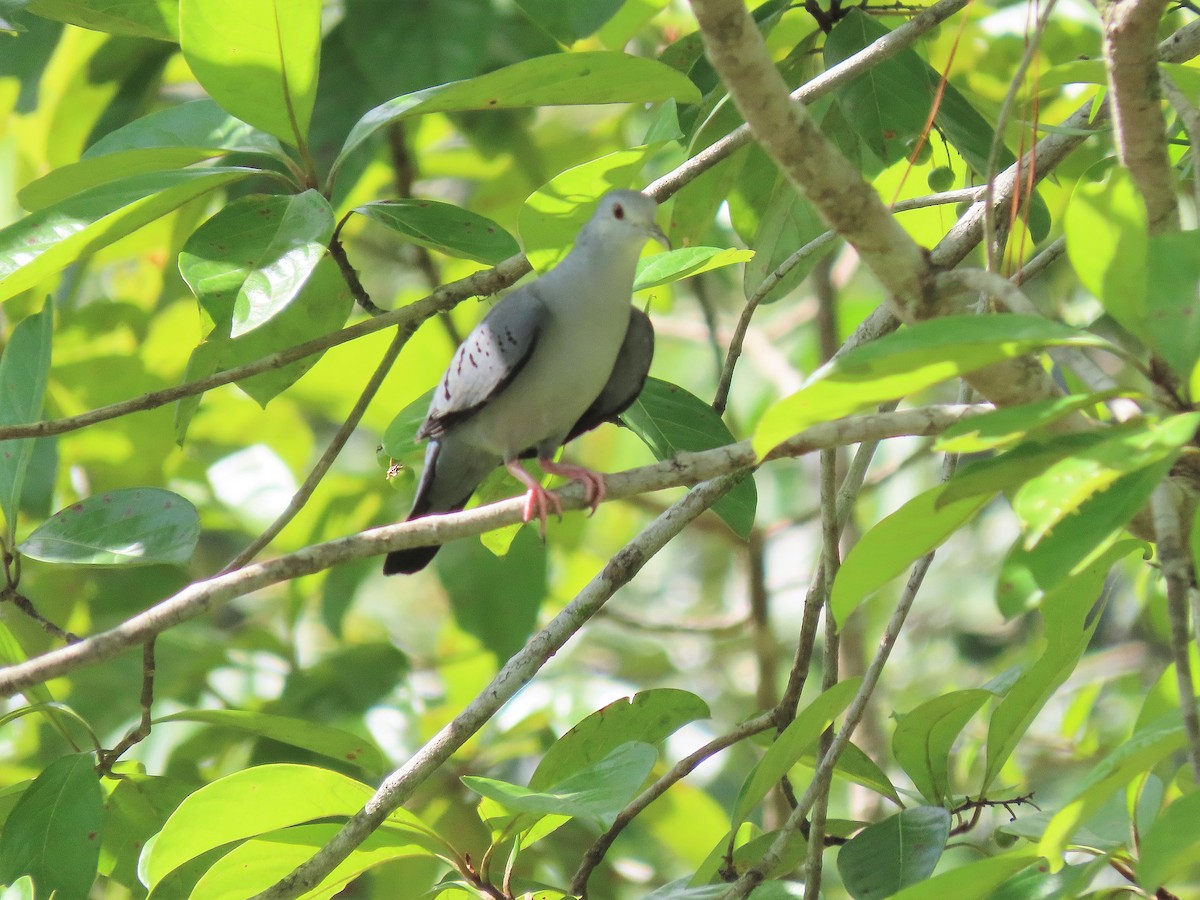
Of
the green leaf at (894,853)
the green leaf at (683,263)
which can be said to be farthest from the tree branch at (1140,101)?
the green leaf at (894,853)

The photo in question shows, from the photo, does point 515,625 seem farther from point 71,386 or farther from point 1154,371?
point 1154,371

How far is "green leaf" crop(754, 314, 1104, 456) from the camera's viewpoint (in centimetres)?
159

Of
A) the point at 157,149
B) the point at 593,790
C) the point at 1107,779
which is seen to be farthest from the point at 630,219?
the point at 1107,779

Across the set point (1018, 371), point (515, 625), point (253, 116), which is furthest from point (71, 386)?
point (1018, 371)

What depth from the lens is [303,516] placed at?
199 inches

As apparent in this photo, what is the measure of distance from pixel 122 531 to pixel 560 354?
1291 millimetres

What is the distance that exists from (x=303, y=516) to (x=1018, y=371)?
3.64 m

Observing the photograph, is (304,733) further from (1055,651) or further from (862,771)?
(1055,651)

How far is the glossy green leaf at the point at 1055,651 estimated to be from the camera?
8.16 feet

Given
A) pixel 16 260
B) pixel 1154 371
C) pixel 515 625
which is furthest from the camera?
pixel 515 625

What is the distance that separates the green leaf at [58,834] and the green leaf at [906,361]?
198 cm

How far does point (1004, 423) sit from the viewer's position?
64.1 inches

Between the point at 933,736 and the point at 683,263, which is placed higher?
the point at 683,263

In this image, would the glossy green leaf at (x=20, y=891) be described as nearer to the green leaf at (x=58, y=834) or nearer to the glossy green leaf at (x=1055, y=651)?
the green leaf at (x=58, y=834)
